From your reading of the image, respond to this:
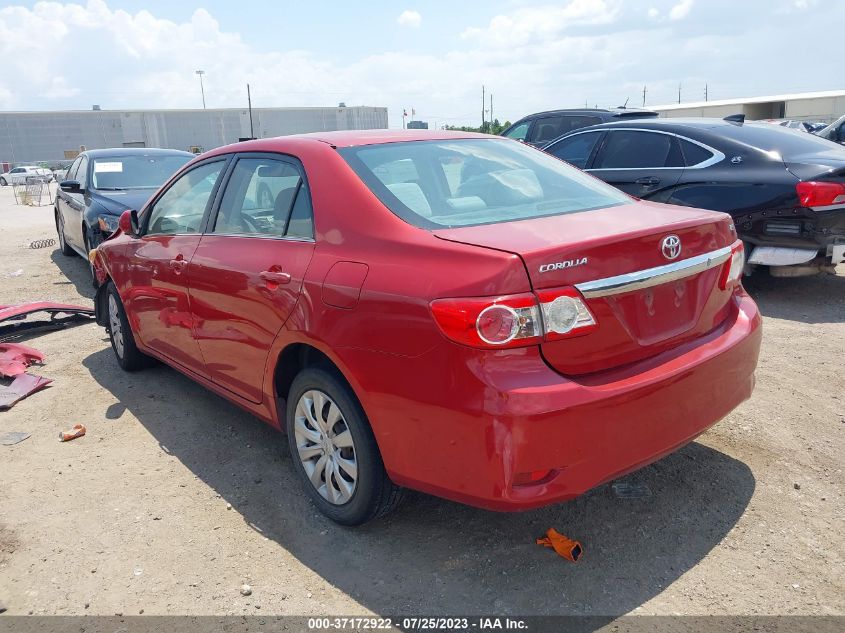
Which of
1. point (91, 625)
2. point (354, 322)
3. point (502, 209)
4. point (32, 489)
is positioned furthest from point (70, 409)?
point (502, 209)

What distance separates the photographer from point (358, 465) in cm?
288

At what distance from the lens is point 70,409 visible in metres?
4.74

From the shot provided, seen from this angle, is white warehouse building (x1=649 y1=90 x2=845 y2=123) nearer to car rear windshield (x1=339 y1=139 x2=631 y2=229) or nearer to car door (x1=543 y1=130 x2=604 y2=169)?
car door (x1=543 y1=130 x2=604 y2=169)

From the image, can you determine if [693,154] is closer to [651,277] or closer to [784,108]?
[651,277]

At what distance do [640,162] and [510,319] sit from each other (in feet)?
17.1

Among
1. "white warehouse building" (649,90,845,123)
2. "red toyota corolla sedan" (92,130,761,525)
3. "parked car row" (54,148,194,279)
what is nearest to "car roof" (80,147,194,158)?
"parked car row" (54,148,194,279)

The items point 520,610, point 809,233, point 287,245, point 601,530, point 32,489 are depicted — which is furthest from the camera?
point 809,233

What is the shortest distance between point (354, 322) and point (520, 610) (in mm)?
1219

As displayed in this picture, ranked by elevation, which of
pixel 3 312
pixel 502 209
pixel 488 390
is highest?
pixel 502 209

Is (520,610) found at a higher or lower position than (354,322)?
lower

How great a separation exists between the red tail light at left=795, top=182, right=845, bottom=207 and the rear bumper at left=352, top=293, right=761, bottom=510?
372 cm

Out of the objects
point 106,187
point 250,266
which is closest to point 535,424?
point 250,266

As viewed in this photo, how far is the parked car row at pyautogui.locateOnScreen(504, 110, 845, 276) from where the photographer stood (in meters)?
5.79

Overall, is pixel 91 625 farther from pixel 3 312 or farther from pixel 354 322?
pixel 3 312
